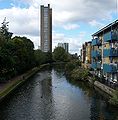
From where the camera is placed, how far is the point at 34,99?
45.4 m

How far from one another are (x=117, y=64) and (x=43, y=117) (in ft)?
65.6

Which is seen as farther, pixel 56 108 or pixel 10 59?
pixel 10 59

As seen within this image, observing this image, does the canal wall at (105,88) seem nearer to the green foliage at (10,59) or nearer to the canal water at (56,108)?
the canal water at (56,108)

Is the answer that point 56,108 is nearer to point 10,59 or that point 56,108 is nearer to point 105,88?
point 105,88

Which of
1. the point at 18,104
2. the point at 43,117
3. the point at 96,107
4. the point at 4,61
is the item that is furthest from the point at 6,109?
the point at 4,61

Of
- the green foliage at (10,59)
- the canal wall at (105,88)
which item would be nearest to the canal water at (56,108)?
the canal wall at (105,88)

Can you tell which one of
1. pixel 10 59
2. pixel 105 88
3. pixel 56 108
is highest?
pixel 10 59

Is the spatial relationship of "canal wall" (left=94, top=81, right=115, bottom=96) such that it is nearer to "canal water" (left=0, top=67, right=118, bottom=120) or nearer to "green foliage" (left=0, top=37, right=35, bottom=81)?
"canal water" (left=0, top=67, right=118, bottom=120)

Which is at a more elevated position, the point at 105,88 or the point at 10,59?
the point at 10,59

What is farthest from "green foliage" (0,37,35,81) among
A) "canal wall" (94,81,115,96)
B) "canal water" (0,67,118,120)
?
"canal wall" (94,81,115,96)

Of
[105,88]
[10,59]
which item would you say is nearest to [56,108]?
[105,88]

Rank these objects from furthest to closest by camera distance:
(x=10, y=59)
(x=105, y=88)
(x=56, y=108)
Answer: (x=10, y=59) → (x=105, y=88) → (x=56, y=108)

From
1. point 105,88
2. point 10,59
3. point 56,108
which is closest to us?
point 56,108

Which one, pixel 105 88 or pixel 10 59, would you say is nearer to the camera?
pixel 105 88
